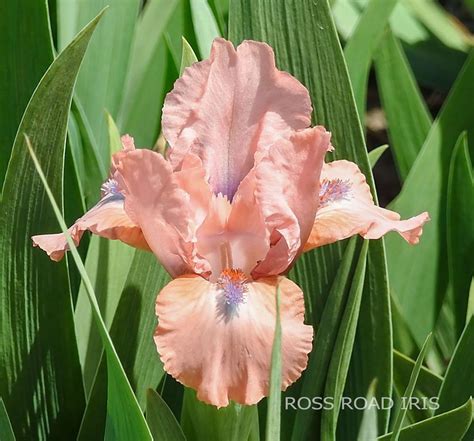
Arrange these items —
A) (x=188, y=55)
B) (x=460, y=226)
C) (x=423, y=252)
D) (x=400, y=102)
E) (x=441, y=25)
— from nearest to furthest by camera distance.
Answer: (x=188, y=55), (x=460, y=226), (x=423, y=252), (x=400, y=102), (x=441, y=25)

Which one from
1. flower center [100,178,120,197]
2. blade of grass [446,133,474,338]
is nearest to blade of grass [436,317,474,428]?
blade of grass [446,133,474,338]

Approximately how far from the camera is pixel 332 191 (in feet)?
2.50

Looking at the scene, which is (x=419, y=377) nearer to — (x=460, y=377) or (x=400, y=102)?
(x=460, y=377)

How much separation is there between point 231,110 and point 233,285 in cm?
14

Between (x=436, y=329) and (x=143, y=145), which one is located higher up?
(x=143, y=145)

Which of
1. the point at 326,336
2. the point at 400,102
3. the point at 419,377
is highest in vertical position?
the point at 400,102

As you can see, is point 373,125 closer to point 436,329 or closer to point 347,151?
point 436,329

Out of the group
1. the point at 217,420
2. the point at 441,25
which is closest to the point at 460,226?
the point at 217,420

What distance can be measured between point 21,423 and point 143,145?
0.50m

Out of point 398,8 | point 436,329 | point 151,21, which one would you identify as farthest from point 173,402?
point 398,8

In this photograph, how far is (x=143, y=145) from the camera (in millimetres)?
1296

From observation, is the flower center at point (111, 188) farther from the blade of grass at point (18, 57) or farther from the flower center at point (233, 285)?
the blade of grass at point (18, 57)

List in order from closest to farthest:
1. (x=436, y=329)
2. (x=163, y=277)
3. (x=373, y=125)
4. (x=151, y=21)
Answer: (x=163, y=277) → (x=436, y=329) → (x=151, y=21) → (x=373, y=125)

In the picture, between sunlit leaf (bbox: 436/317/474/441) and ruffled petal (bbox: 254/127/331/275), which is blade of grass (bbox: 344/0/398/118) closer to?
sunlit leaf (bbox: 436/317/474/441)
